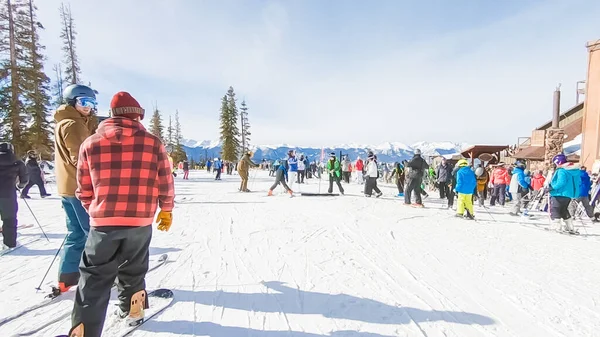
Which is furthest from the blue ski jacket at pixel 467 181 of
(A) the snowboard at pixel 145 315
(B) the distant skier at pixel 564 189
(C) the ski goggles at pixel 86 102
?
(C) the ski goggles at pixel 86 102

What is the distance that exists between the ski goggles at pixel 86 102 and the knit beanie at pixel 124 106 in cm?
102

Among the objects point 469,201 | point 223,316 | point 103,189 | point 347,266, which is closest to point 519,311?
point 347,266

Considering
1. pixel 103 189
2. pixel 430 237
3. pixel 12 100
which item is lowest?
pixel 430 237

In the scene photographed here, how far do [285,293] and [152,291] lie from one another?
4.80ft

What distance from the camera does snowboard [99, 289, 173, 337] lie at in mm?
2488

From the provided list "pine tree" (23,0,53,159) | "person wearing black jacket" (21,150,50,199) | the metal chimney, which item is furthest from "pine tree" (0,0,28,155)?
the metal chimney

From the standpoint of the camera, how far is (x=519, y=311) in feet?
10.0

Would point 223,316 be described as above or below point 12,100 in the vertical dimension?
below

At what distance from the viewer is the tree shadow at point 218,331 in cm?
256

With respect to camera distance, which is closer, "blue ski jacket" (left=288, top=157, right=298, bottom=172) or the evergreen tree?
"blue ski jacket" (left=288, top=157, right=298, bottom=172)

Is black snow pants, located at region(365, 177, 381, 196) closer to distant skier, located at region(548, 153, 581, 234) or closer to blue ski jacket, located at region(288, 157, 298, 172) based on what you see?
blue ski jacket, located at region(288, 157, 298, 172)

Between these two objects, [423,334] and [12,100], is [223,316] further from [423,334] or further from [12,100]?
[12,100]

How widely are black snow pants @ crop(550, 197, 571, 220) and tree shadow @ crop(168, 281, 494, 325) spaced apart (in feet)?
19.7

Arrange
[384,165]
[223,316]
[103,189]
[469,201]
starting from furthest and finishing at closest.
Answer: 1. [384,165]
2. [469,201]
3. [223,316]
4. [103,189]
